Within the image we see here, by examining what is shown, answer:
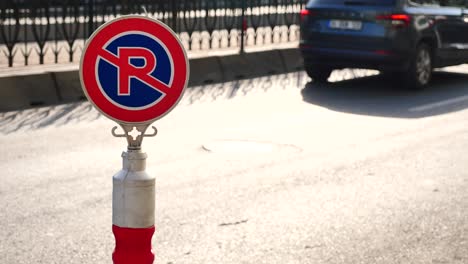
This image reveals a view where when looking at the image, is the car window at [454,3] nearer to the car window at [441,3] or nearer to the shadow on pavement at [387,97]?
the car window at [441,3]

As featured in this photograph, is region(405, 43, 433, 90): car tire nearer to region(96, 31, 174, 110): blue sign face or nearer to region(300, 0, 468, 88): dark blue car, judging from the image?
region(300, 0, 468, 88): dark blue car

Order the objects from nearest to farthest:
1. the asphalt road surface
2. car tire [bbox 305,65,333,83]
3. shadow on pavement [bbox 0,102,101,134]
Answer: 1. the asphalt road surface
2. shadow on pavement [bbox 0,102,101,134]
3. car tire [bbox 305,65,333,83]

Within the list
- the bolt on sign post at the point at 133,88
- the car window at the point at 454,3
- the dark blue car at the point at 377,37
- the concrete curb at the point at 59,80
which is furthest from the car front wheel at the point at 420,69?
the bolt on sign post at the point at 133,88

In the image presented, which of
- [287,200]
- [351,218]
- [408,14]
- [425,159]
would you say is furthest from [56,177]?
[408,14]

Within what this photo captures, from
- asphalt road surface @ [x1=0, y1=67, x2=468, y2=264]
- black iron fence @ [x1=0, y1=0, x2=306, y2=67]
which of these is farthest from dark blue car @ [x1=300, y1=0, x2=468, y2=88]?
black iron fence @ [x1=0, y1=0, x2=306, y2=67]

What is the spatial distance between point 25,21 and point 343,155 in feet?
21.1

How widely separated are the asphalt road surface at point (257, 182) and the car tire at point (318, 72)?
7.50ft

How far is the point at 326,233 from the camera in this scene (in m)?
7.28

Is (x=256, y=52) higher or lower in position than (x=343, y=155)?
lower

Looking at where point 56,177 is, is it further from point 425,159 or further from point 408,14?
point 408,14

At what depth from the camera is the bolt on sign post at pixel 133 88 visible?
4.86m

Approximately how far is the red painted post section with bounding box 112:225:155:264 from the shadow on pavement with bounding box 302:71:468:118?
828 centimetres

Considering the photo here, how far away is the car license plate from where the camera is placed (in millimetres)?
15461

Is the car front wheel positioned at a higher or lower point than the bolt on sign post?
lower
